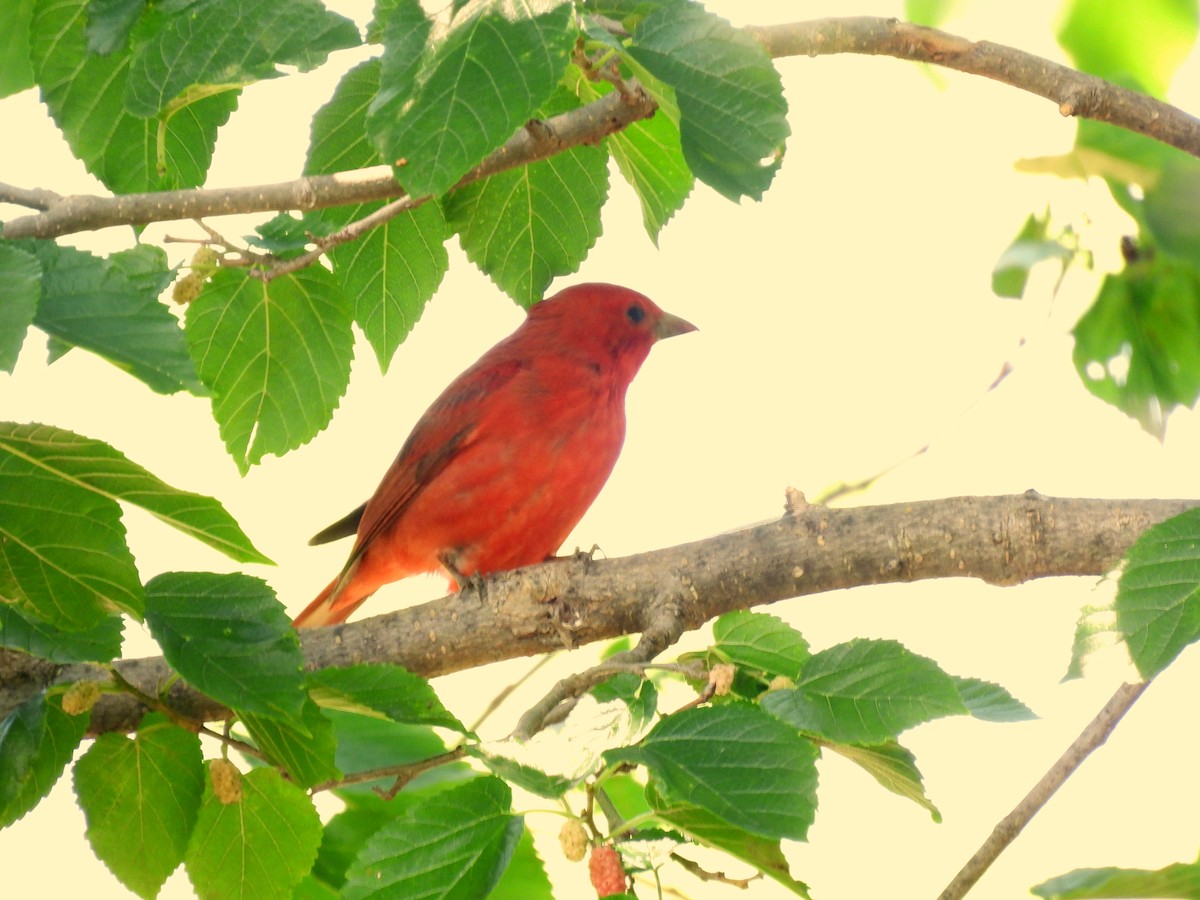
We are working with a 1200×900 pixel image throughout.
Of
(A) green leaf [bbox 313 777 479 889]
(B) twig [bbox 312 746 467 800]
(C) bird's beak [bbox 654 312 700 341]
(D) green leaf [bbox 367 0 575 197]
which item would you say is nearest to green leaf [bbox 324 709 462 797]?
(A) green leaf [bbox 313 777 479 889]

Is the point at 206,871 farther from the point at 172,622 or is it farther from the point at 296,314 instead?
the point at 296,314

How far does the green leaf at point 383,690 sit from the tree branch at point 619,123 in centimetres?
73

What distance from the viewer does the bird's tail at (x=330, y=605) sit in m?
3.59

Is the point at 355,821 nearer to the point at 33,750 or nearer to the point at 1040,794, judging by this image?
the point at 33,750

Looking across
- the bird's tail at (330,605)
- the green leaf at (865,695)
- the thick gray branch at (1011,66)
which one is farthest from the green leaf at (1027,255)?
the green leaf at (865,695)

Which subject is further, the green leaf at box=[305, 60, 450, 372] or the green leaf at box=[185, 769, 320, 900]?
the green leaf at box=[305, 60, 450, 372]

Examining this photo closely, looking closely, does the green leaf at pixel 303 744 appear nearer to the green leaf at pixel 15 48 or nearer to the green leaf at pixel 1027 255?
the green leaf at pixel 15 48

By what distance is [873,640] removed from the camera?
1.58 meters

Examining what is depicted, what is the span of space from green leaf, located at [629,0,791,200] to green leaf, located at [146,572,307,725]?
0.77 meters

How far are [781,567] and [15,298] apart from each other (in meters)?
1.29

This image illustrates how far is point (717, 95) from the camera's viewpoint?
1.63 m

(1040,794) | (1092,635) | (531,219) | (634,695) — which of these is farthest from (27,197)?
(1040,794)

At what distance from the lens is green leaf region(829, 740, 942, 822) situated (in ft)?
5.44

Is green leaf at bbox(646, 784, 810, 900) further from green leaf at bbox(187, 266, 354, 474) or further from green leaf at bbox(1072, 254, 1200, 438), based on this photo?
green leaf at bbox(1072, 254, 1200, 438)
